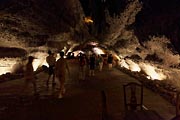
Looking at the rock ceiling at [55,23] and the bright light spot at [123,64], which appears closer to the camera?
the rock ceiling at [55,23]

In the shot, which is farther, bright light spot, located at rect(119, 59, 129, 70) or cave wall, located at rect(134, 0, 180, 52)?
bright light spot, located at rect(119, 59, 129, 70)

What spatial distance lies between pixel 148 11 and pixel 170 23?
4840 millimetres

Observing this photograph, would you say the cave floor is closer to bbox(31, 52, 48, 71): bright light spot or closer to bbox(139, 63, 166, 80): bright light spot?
bbox(139, 63, 166, 80): bright light spot

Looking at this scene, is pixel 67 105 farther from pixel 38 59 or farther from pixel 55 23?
pixel 55 23

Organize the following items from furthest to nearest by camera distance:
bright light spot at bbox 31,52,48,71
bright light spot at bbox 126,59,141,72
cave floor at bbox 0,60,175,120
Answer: bright light spot at bbox 126,59,141,72 < bright light spot at bbox 31,52,48,71 < cave floor at bbox 0,60,175,120

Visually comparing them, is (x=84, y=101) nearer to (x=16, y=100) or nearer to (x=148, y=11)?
(x=16, y=100)

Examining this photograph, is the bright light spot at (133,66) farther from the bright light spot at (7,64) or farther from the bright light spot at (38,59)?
the bright light spot at (7,64)

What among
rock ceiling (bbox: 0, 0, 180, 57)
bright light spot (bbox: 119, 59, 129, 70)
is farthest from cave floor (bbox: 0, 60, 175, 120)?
bright light spot (bbox: 119, 59, 129, 70)

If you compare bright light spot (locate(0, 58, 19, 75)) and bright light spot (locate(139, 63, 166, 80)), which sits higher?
bright light spot (locate(0, 58, 19, 75))

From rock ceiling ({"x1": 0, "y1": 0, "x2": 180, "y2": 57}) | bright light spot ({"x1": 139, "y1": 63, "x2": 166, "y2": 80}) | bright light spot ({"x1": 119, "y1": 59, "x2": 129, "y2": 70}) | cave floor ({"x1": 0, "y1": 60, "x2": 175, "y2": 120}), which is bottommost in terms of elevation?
cave floor ({"x1": 0, "y1": 60, "x2": 175, "y2": 120})

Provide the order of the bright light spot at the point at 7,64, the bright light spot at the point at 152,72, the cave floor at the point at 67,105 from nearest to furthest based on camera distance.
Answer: the cave floor at the point at 67,105 < the bright light spot at the point at 7,64 < the bright light spot at the point at 152,72

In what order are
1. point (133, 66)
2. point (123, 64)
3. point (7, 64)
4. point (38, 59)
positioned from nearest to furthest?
point (7, 64)
point (38, 59)
point (133, 66)
point (123, 64)

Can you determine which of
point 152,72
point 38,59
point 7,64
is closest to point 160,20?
point 152,72

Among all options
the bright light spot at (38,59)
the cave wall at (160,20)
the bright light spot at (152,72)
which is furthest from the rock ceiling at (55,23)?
the bright light spot at (152,72)
